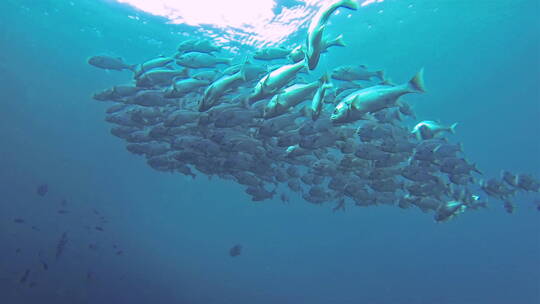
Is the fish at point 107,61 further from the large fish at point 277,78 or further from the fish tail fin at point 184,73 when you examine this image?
the large fish at point 277,78

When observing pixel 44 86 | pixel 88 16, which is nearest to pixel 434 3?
pixel 88 16

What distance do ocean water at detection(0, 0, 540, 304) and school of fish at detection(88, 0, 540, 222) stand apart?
858 cm

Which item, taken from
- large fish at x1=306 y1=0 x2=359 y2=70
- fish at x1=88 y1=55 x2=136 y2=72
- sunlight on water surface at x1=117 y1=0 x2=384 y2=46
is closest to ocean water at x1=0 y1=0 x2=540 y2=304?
sunlight on water surface at x1=117 y1=0 x2=384 y2=46

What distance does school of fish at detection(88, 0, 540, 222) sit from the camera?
5.51 m

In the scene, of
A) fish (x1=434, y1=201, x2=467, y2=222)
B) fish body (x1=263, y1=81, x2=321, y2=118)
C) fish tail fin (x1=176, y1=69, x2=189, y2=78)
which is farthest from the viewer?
fish tail fin (x1=176, y1=69, x2=189, y2=78)

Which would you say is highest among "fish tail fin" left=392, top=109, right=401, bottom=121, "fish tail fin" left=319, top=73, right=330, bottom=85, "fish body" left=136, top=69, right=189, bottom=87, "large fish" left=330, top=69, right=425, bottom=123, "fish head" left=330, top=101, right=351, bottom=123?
"fish tail fin" left=392, top=109, right=401, bottom=121

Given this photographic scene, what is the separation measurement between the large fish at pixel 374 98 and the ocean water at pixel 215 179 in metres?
12.1

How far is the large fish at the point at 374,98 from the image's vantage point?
462 cm

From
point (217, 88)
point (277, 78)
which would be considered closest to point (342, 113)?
point (277, 78)

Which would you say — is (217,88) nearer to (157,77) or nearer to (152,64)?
(157,77)

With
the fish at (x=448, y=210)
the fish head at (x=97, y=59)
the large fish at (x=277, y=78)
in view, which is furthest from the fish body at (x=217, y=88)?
the fish head at (x=97, y=59)

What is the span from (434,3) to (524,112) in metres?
23.4

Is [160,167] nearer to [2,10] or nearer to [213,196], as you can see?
[2,10]

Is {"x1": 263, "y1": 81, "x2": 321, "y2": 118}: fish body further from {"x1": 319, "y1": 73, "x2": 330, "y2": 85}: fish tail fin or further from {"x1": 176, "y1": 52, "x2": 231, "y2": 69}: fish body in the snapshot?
{"x1": 176, "y1": 52, "x2": 231, "y2": 69}: fish body
